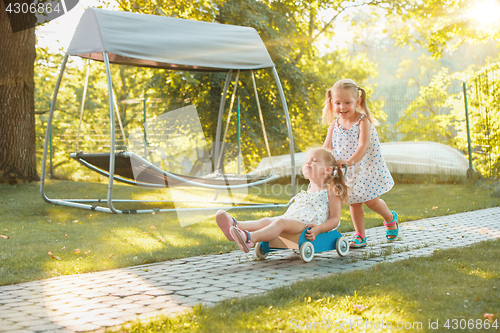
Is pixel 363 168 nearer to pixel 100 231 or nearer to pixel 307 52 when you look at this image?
pixel 100 231

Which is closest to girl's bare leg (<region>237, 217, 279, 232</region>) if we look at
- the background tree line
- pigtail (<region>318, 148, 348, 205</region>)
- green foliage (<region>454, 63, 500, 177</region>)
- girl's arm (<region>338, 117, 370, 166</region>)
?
pigtail (<region>318, 148, 348, 205</region>)

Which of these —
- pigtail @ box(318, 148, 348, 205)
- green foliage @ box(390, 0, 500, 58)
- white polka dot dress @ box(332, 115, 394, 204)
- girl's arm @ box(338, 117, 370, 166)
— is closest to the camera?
pigtail @ box(318, 148, 348, 205)

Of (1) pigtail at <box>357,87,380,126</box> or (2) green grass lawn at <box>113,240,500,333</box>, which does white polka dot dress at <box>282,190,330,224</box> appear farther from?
(1) pigtail at <box>357,87,380,126</box>

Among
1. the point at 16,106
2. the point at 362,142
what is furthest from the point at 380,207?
the point at 16,106

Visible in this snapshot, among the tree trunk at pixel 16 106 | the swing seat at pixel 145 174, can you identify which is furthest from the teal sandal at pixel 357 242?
the tree trunk at pixel 16 106

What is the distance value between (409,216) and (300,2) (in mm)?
12292

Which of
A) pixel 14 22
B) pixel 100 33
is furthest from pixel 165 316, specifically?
pixel 14 22

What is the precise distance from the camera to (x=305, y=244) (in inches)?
123

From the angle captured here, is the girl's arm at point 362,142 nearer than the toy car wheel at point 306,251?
No

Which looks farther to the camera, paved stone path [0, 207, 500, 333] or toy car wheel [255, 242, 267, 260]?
toy car wheel [255, 242, 267, 260]

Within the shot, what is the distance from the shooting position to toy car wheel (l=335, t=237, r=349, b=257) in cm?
335

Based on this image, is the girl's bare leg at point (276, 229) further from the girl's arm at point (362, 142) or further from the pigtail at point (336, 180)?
the girl's arm at point (362, 142)

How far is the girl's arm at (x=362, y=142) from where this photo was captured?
352 cm

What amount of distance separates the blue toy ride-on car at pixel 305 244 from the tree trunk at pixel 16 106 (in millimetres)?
6093
